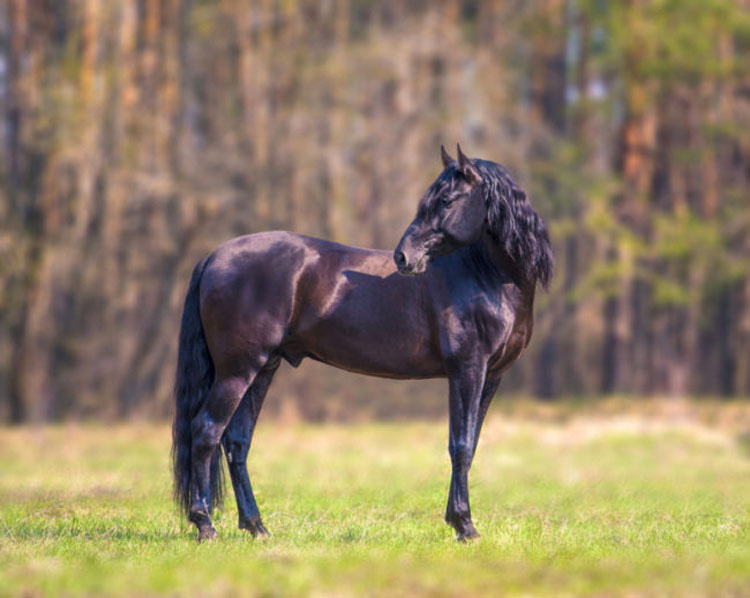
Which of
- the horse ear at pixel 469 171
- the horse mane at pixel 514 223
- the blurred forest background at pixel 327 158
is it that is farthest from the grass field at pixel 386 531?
the blurred forest background at pixel 327 158

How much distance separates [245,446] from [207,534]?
74cm

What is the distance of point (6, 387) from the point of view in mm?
25531

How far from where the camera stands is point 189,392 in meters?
7.96

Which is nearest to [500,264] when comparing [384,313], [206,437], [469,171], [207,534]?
[469,171]

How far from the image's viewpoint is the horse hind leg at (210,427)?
301 inches

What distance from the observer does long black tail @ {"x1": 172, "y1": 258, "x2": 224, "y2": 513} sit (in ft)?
25.5

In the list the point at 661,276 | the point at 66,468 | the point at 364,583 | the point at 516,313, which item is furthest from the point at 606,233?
the point at 364,583

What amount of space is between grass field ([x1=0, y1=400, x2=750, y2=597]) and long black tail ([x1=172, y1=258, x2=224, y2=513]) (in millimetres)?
353

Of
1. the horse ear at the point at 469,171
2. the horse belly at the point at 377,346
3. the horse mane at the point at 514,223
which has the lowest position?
the horse belly at the point at 377,346

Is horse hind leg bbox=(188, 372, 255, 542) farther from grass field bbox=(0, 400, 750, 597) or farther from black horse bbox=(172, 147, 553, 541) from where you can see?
grass field bbox=(0, 400, 750, 597)

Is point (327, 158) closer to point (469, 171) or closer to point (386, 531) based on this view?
point (469, 171)

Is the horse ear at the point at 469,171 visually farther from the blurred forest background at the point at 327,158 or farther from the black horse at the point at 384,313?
the blurred forest background at the point at 327,158

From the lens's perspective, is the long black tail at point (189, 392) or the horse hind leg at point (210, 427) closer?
the horse hind leg at point (210, 427)

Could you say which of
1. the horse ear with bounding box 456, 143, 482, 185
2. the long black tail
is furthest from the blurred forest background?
the horse ear with bounding box 456, 143, 482, 185
